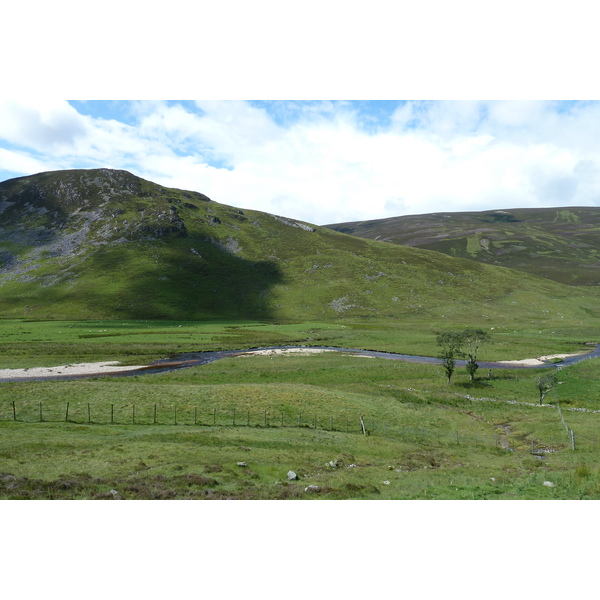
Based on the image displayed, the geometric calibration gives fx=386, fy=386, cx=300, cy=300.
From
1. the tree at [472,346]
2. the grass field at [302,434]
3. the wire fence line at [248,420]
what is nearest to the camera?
the grass field at [302,434]

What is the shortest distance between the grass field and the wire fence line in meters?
0.21

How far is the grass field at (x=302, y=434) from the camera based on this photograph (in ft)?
75.0

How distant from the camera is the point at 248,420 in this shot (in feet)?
133

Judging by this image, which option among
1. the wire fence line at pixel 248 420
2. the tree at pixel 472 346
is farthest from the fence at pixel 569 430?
the tree at pixel 472 346

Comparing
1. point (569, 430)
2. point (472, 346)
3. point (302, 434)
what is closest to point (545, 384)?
point (569, 430)

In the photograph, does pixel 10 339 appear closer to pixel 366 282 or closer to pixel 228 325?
pixel 228 325

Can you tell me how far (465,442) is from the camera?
126 ft

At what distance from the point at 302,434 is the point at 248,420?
6.75 meters

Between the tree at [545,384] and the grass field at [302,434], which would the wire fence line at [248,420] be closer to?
the grass field at [302,434]

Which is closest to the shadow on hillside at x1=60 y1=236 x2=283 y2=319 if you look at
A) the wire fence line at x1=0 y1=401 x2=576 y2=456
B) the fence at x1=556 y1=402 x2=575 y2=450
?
the wire fence line at x1=0 y1=401 x2=576 y2=456

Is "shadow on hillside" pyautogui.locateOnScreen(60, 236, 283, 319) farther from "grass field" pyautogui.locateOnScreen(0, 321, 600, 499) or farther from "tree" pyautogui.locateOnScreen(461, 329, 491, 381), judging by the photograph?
Result: "tree" pyautogui.locateOnScreen(461, 329, 491, 381)

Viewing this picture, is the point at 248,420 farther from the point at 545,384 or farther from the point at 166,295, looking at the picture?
the point at 166,295

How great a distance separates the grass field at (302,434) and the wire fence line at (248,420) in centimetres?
21

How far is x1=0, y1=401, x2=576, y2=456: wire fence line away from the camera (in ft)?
125
